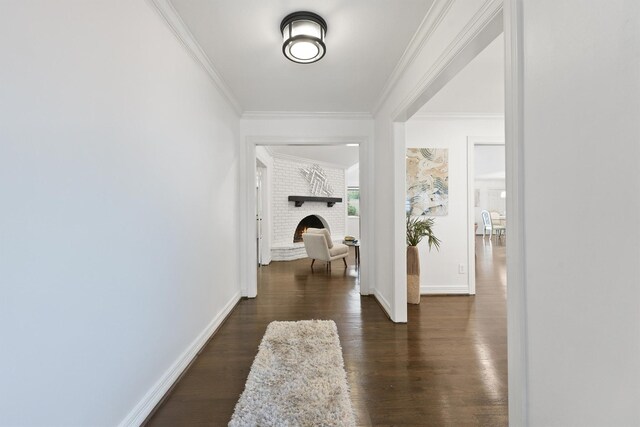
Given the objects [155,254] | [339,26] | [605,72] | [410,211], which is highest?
[339,26]

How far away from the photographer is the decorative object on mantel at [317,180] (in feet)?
22.5

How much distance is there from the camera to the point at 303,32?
1.81 metres

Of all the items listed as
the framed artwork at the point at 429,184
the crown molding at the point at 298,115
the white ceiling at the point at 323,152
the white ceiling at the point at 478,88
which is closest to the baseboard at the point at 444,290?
the framed artwork at the point at 429,184

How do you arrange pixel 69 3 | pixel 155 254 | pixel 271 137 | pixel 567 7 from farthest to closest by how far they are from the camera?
pixel 271 137 < pixel 155 254 < pixel 69 3 < pixel 567 7

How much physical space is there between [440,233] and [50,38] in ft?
12.7

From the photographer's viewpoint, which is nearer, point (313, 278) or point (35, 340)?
point (35, 340)

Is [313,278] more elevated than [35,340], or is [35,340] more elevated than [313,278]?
[35,340]

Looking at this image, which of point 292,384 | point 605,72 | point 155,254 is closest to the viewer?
point 605,72

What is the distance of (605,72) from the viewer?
0.75 meters

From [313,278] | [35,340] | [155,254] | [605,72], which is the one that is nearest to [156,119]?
[155,254]

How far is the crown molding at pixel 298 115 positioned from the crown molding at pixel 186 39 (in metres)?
0.59

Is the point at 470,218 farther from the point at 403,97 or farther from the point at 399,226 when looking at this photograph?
the point at 403,97

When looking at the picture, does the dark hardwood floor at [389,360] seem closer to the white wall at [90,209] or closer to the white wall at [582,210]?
the white wall at [90,209]

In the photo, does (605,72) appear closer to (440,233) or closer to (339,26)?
(339,26)
